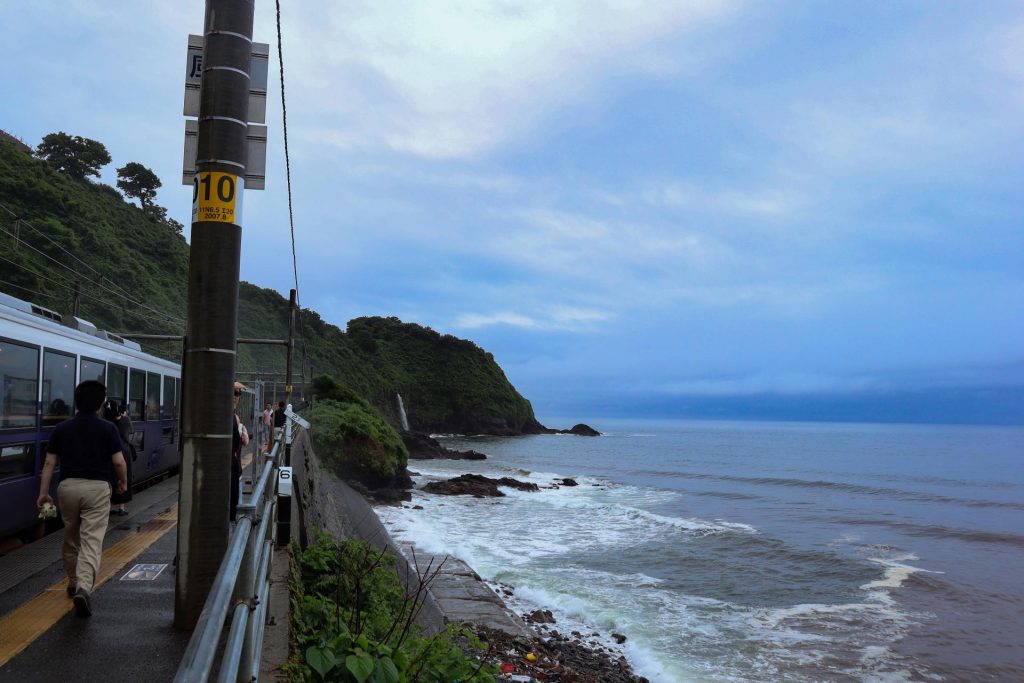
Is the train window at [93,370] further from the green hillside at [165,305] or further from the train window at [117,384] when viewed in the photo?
the green hillside at [165,305]

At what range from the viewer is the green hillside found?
145 ft

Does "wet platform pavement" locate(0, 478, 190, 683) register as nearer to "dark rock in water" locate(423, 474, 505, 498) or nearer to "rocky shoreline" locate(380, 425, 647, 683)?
"rocky shoreline" locate(380, 425, 647, 683)

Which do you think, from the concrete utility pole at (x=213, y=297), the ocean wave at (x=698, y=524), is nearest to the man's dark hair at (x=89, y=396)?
the concrete utility pole at (x=213, y=297)

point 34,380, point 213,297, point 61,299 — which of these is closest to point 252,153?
point 213,297

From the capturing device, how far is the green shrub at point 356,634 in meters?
4.21

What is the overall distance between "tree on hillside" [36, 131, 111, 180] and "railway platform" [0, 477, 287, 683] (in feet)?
277

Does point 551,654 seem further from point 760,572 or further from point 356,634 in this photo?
point 760,572

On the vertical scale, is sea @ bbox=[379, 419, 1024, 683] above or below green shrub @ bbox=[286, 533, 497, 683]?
below

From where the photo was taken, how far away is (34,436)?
8.20m

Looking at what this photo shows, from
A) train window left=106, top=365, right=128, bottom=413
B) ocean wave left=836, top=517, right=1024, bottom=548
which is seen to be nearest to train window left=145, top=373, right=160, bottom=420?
train window left=106, top=365, right=128, bottom=413

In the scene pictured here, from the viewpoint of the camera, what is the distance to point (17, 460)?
7.86 metres

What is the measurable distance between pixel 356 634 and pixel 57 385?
6191mm

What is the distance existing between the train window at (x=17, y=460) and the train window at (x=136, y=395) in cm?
429

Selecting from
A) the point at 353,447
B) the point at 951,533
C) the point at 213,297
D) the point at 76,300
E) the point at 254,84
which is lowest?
the point at 951,533
